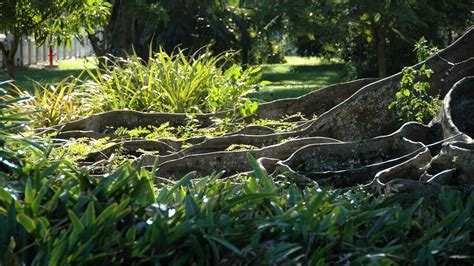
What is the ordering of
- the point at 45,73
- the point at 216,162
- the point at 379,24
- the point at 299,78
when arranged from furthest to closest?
the point at 45,73 < the point at 299,78 < the point at 379,24 < the point at 216,162

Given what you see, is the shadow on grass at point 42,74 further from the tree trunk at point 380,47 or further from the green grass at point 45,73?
the tree trunk at point 380,47

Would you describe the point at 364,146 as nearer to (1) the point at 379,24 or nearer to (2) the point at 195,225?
(2) the point at 195,225

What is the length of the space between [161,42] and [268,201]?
67.1 feet

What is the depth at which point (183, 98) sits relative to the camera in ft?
40.9

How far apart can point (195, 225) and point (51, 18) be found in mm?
9550

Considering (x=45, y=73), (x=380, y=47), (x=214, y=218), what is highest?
(x=214, y=218)

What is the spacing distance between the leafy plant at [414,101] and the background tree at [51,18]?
519 centimetres

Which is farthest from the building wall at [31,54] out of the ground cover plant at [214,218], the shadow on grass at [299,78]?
the ground cover plant at [214,218]

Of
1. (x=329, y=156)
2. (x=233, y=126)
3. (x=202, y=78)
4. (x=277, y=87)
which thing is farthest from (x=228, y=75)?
(x=277, y=87)

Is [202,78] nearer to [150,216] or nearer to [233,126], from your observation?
[233,126]

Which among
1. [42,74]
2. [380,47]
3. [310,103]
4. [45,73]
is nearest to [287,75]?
[42,74]

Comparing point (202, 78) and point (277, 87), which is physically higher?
point (202, 78)

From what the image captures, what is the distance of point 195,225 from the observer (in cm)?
447

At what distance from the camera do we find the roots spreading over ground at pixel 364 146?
7564 millimetres
